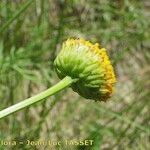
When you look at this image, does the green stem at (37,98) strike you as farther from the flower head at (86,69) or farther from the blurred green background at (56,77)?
the blurred green background at (56,77)

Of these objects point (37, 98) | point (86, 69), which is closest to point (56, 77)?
point (86, 69)

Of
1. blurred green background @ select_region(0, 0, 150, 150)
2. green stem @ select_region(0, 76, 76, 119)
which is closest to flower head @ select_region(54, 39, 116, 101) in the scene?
green stem @ select_region(0, 76, 76, 119)

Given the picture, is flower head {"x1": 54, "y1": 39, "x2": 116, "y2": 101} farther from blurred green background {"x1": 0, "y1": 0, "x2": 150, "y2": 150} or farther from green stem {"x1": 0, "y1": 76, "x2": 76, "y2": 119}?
blurred green background {"x1": 0, "y1": 0, "x2": 150, "y2": 150}

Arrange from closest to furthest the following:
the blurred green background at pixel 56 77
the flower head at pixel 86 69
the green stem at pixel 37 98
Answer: the green stem at pixel 37 98 < the flower head at pixel 86 69 < the blurred green background at pixel 56 77

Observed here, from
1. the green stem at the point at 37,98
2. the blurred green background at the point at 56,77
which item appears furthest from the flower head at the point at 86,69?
the blurred green background at the point at 56,77

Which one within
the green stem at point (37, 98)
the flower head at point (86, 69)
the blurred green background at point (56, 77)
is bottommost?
the green stem at point (37, 98)

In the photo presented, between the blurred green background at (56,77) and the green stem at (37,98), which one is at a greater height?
the blurred green background at (56,77)
